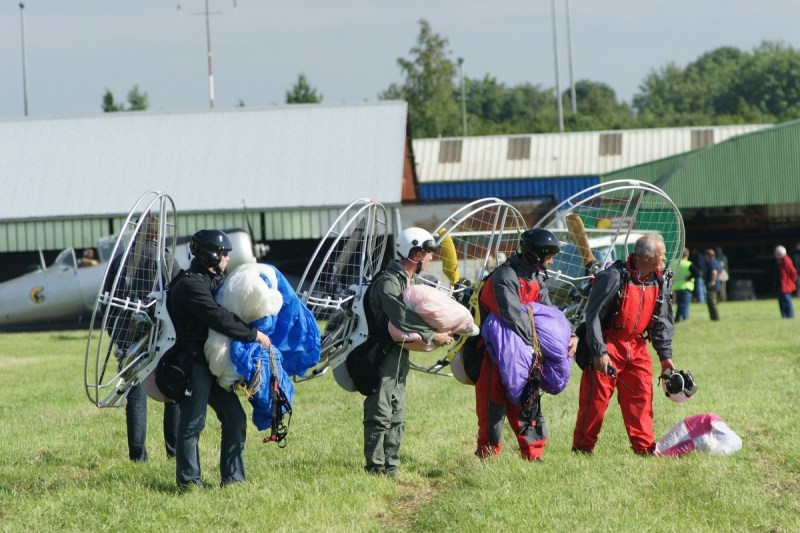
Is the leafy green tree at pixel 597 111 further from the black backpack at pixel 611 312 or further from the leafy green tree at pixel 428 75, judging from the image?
the black backpack at pixel 611 312

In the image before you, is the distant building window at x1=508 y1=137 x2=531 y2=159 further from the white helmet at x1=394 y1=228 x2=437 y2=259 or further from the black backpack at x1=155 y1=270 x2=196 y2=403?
the black backpack at x1=155 y1=270 x2=196 y2=403

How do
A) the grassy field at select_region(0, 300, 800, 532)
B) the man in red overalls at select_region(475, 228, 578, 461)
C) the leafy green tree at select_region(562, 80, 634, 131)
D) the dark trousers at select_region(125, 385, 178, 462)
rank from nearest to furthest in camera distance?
the grassy field at select_region(0, 300, 800, 532) → the man in red overalls at select_region(475, 228, 578, 461) → the dark trousers at select_region(125, 385, 178, 462) → the leafy green tree at select_region(562, 80, 634, 131)

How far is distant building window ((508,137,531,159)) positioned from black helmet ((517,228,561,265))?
160ft

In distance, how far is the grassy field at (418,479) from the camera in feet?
23.2

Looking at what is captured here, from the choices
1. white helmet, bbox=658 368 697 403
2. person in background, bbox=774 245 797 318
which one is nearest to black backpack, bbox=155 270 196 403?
white helmet, bbox=658 368 697 403

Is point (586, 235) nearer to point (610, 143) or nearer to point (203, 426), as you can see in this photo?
point (203, 426)

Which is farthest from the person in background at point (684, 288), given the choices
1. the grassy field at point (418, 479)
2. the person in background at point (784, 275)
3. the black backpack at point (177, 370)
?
the black backpack at point (177, 370)

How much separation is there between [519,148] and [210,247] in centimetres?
5091

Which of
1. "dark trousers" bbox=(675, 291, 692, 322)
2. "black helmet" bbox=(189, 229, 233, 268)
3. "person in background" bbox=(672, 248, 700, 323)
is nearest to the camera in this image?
"black helmet" bbox=(189, 229, 233, 268)

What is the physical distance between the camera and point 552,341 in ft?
28.4

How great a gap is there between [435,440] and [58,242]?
27.2 meters

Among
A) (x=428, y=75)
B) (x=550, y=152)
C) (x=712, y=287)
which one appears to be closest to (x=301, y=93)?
(x=428, y=75)

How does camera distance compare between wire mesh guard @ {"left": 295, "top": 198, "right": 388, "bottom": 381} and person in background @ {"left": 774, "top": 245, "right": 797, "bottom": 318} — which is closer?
wire mesh guard @ {"left": 295, "top": 198, "right": 388, "bottom": 381}

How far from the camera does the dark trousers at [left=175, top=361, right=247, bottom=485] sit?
7.87 meters
